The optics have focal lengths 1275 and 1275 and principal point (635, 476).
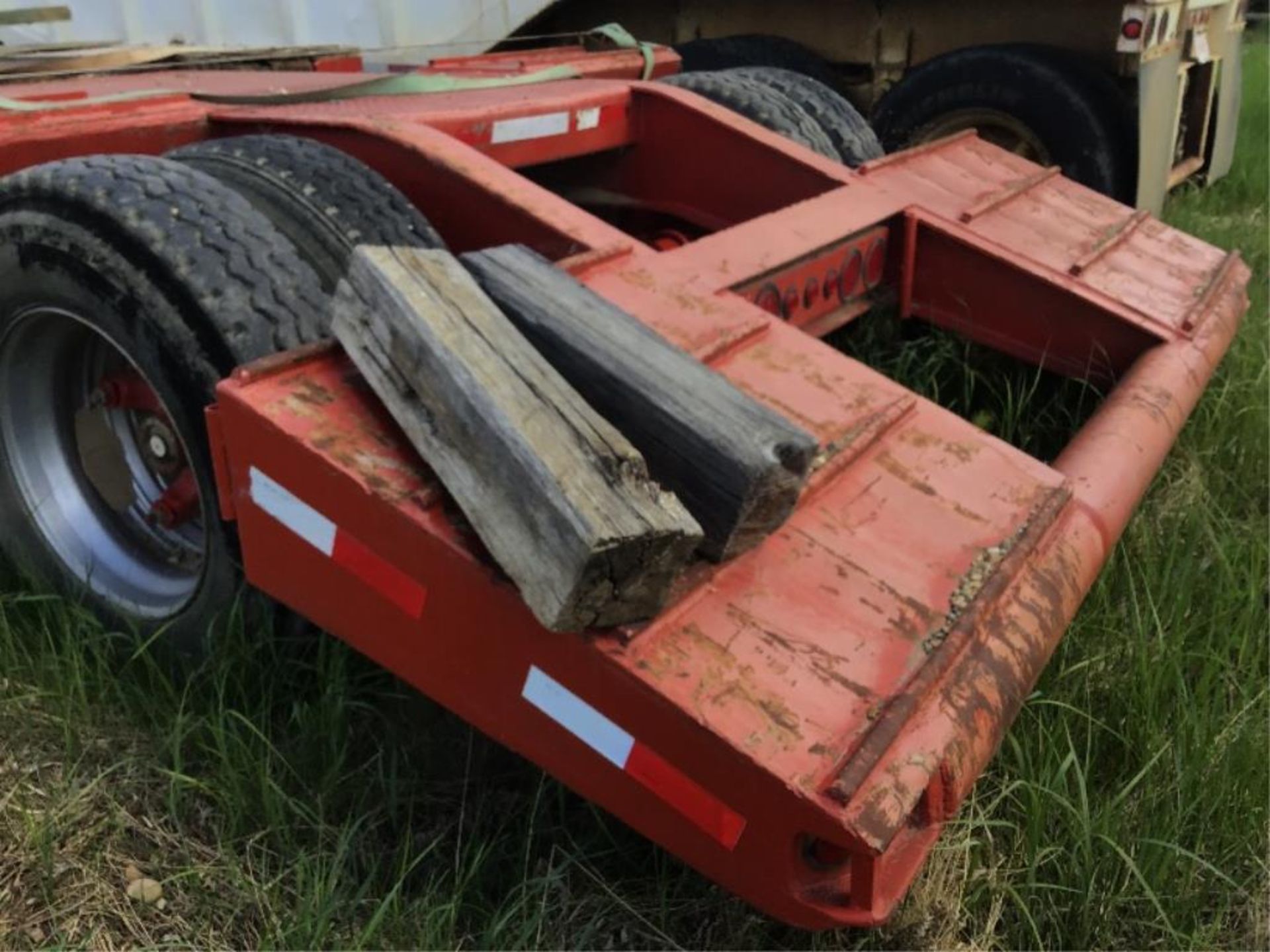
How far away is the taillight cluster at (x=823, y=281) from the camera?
2229 mm

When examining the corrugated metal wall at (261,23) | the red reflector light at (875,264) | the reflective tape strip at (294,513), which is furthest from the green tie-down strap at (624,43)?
the reflective tape strip at (294,513)

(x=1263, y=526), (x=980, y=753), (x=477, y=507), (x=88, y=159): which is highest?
(x=88, y=159)

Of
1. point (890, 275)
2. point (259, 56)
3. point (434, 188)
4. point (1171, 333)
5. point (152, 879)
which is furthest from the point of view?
point (259, 56)

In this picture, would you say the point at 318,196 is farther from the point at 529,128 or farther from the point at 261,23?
the point at 261,23

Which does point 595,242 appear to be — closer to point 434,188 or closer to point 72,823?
point 434,188

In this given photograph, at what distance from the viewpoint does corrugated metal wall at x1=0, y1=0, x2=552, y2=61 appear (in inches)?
195

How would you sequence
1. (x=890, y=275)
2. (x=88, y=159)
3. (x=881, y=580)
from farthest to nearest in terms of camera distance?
(x=890, y=275), (x=88, y=159), (x=881, y=580)

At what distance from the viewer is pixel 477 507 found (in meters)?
1.44

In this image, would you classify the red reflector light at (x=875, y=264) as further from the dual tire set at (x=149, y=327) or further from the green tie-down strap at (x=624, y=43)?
the green tie-down strap at (x=624, y=43)

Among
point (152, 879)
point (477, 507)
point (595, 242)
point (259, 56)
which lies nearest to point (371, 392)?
point (477, 507)

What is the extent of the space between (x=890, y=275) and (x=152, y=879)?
6.02ft

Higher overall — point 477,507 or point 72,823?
point 477,507

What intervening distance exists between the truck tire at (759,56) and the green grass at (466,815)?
10.8 ft

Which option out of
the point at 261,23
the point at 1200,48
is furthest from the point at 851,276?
the point at 261,23
